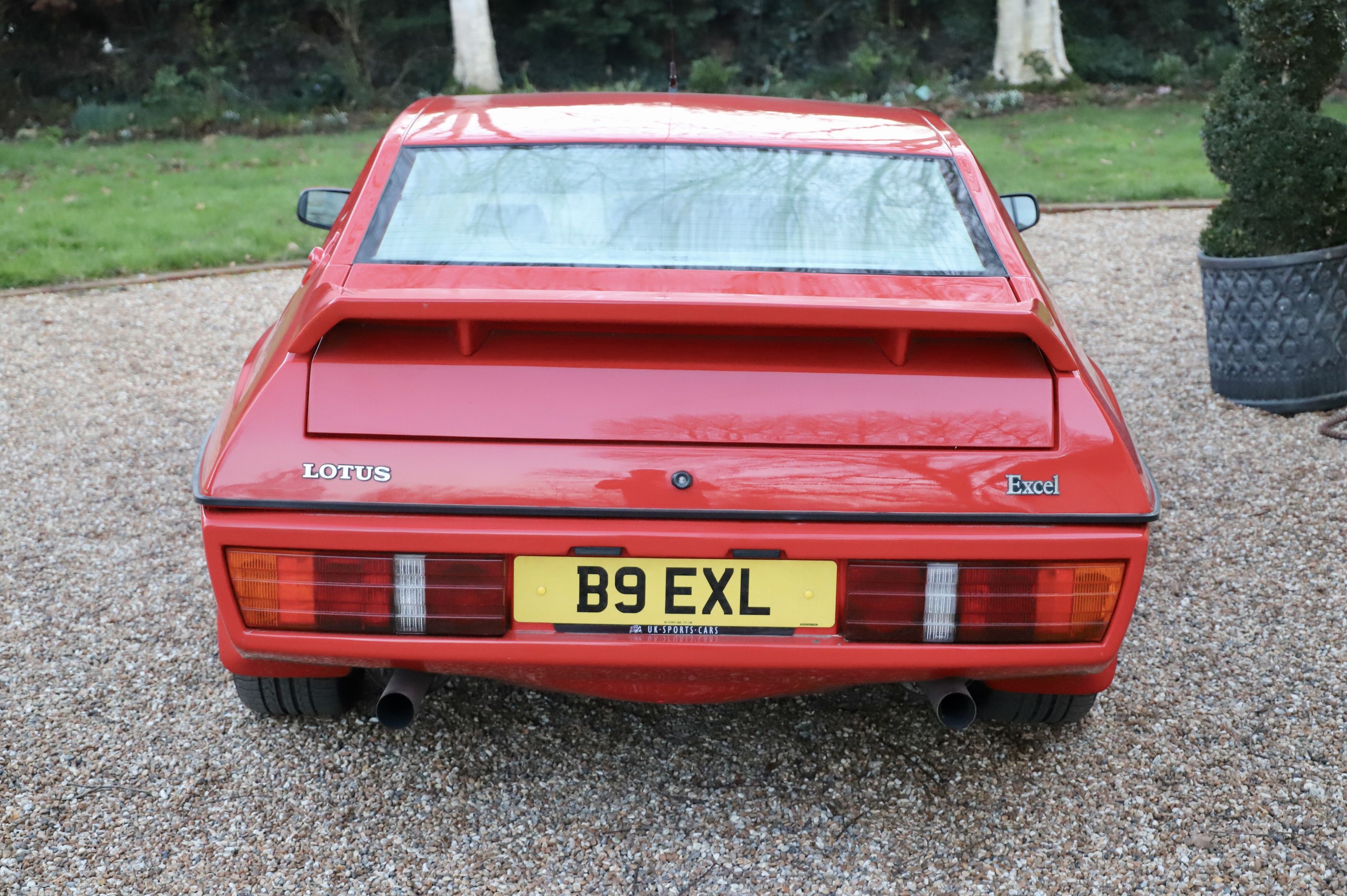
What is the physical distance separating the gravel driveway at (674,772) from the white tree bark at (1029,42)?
12.5 m

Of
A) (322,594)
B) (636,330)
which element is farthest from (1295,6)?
(322,594)

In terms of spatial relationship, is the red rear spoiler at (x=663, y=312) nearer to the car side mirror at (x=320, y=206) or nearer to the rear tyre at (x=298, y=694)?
the rear tyre at (x=298, y=694)

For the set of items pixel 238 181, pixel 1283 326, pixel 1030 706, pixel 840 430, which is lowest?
pixel 238 181

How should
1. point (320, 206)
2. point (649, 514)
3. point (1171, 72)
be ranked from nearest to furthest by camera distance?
1. point (649, 514)
2. point (320, 206)
3. point (1171, 72)

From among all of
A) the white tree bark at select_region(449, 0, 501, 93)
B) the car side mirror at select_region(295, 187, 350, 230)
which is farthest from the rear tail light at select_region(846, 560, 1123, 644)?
the white tree bark at select_region(449, 0, 501, 93)

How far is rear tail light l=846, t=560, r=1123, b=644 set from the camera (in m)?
1.96

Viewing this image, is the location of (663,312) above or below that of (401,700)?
above

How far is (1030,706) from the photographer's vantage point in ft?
8.22

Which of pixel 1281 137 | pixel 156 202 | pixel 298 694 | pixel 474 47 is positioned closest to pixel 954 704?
pixel 298 694

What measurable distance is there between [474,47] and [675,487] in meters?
15.1

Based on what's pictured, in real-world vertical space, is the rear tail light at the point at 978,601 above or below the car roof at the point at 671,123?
below

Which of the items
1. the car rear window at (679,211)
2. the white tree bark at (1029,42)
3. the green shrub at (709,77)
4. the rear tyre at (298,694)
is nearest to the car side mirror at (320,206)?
the car rear window at (679,211)

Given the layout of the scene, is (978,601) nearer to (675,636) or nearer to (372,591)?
(675,636)

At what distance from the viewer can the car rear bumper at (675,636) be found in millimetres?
1921
